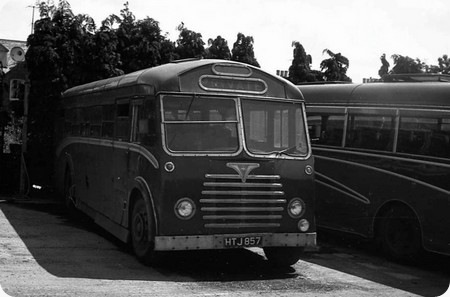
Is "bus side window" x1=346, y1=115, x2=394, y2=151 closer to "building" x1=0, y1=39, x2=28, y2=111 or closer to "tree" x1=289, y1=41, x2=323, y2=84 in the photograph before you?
"tree" x1=289, y1=41, x2=323, y2=84

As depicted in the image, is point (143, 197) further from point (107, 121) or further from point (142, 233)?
point (107, 121)

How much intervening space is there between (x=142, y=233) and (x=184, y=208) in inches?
38.5

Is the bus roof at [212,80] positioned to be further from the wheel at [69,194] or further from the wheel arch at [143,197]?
the wheel at [69,194]

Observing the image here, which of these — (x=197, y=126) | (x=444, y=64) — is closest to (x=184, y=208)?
(x=197, y=126)

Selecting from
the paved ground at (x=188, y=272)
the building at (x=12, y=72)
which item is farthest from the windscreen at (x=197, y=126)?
the building at (x=12, y=72)

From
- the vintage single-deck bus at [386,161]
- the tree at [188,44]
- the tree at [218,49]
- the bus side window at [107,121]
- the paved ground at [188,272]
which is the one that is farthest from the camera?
the tree at [188,44]

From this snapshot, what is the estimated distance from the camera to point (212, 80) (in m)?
8.68

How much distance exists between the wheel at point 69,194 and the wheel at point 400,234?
6.47m

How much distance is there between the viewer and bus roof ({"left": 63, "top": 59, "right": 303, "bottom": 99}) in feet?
28.0

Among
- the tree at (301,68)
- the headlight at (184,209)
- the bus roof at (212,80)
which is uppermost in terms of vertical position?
the tree at (301,68)

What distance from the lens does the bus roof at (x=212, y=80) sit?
854cm

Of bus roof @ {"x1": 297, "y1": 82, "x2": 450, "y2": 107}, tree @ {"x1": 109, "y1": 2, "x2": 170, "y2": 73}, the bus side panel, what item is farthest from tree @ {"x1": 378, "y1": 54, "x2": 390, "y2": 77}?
tree @ {"x1": 109, "y1": 2, "x2": 170, "y2": 73}

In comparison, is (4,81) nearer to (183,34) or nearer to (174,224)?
(183,34)

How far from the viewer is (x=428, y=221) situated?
9.55m
